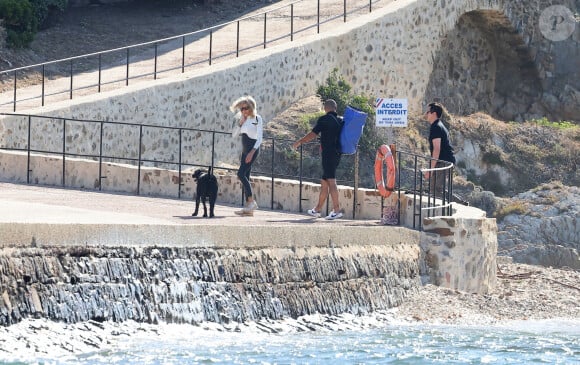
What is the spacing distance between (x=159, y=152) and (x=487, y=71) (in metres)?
14.4

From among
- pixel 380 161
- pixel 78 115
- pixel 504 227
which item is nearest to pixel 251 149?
pixel 380 161

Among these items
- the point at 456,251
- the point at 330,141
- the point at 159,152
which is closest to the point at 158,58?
the point at 159,152

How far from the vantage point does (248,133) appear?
67.5 ft

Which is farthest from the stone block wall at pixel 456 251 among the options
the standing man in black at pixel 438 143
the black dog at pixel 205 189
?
the black dog at pixel 205 189

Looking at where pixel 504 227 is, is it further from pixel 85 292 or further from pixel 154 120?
pixel 85 292

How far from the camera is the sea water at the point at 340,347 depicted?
15.3 m

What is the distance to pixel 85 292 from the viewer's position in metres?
15.9

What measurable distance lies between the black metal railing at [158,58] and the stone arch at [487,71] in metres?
3.22

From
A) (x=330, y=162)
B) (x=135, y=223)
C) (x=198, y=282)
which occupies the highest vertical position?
(x=330, y=162)

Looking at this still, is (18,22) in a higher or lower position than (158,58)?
higher

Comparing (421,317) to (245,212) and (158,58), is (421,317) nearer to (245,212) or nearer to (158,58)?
(245,212)

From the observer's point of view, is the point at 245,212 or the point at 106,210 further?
the point at 245,212

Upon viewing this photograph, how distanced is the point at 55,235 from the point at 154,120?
519 inches

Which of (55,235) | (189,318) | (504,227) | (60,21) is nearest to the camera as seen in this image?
(55,235)
